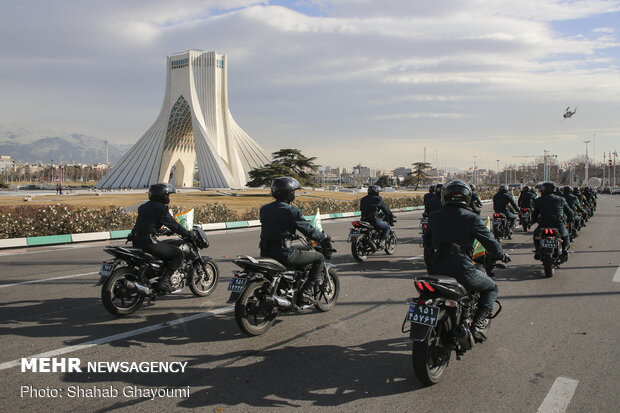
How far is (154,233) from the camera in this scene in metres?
5.98

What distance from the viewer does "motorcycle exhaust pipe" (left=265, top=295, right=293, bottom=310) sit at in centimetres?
474

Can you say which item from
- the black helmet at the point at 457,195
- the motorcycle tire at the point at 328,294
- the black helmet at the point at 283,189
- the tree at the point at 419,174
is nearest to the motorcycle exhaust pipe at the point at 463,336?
the black helmet at the point at 457,195

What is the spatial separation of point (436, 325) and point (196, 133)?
70.1 m

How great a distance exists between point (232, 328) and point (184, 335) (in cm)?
54

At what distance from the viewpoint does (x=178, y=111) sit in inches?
3004

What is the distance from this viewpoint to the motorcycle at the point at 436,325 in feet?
11.6

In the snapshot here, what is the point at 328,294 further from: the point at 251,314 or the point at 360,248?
the point at 360,248

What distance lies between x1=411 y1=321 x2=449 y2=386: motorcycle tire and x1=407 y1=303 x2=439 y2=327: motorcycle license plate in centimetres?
9

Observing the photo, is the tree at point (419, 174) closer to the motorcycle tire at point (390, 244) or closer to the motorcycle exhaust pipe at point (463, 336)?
the motorcycle tire at point (390, 244)

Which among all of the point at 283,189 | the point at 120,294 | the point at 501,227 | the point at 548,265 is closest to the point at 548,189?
the point at 548,265

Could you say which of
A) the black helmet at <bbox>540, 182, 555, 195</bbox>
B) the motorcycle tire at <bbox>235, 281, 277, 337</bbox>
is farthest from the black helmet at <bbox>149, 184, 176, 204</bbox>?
the black helmet at <bbox>540, 182, 555, 195</bbox>

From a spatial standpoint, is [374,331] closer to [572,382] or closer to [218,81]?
[572,382]

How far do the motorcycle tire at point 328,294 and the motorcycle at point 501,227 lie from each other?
365 inches

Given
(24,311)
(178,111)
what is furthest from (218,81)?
(24,311)
